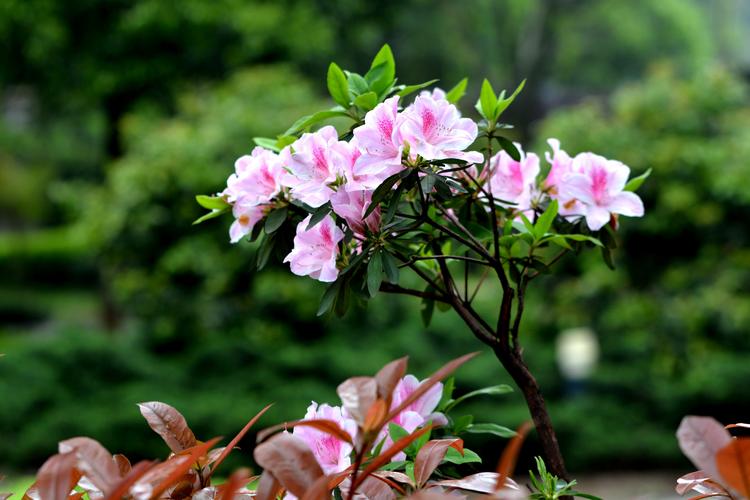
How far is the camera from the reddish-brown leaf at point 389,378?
79 centimetres

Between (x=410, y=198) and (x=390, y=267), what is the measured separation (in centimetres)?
17

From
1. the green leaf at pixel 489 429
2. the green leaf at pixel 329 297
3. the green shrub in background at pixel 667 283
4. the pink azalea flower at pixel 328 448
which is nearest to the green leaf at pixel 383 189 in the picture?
the green leaf at pixel 329 297

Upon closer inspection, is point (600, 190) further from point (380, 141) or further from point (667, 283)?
point (667, 283)

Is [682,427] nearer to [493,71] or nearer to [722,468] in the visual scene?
[722,468]

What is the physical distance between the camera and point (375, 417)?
0.76 metres

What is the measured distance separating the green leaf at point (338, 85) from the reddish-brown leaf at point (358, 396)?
1.60ft

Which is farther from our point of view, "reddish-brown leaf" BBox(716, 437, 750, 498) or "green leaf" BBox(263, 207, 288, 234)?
"green leaf" BBox(263, 207, 288, 234)

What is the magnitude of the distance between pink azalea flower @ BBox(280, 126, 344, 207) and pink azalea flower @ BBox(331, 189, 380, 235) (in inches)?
0.6

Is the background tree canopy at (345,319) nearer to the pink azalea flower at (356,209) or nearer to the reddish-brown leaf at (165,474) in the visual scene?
the pink azalea flower at (356,209)

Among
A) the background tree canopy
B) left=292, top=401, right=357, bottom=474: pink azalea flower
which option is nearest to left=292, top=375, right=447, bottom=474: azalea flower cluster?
left=292, top=401, right=357, bottom=474: pink azalea flower

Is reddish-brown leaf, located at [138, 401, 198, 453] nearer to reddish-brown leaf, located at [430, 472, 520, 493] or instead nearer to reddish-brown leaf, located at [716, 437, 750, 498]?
reddish-brown leaf, located at [430, 472, 520, 493]

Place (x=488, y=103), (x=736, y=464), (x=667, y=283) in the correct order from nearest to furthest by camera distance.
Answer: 1. (x=736, y=464)
2. (x=488, y=103)
3. (x=667, y=283)

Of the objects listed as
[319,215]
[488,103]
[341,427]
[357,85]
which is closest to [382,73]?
[357,85]

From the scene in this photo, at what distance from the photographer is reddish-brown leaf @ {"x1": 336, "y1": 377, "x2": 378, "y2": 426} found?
2.50 feet
